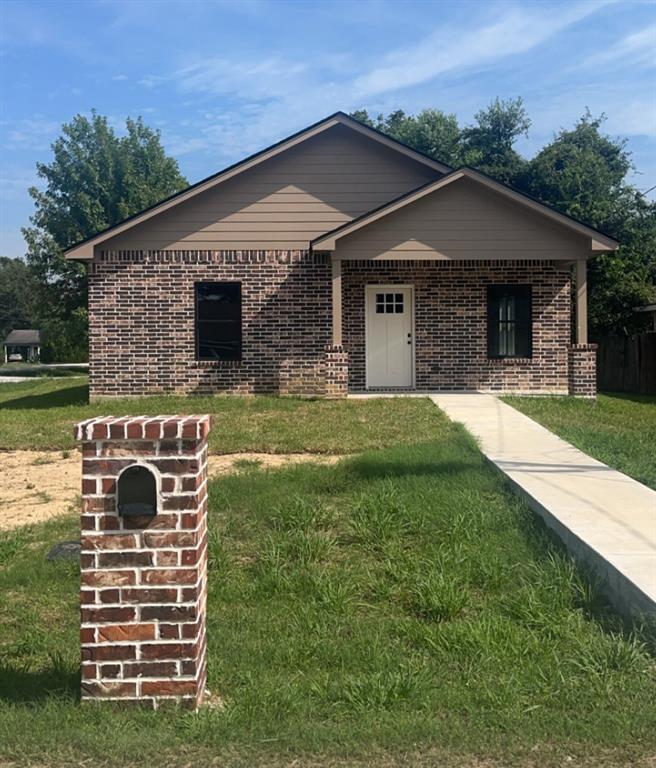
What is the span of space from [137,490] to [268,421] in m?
8.83

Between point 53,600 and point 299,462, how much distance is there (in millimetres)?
4339

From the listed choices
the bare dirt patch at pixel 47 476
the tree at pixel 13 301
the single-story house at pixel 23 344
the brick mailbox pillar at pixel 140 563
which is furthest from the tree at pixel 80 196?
the tree at pixel 13 301

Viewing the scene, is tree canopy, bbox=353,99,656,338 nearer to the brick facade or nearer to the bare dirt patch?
the brick facade

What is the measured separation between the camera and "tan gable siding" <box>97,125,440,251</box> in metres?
15.8

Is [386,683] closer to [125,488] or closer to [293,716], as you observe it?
A: [293,716]

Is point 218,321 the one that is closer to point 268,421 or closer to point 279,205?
point 279,205

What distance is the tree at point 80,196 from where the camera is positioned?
36.2m

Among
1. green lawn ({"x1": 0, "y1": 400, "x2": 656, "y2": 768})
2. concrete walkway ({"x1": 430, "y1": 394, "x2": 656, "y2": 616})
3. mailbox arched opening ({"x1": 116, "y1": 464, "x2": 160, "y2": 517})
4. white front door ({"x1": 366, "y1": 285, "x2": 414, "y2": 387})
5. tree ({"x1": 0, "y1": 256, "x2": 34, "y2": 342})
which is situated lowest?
green lawn ({"x1": 0, "y1": 400, "x2": 656, "y2": 768})

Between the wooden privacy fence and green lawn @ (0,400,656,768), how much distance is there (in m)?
14.9

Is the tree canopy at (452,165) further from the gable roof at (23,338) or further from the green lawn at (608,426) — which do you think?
the gable roof at (23,338)

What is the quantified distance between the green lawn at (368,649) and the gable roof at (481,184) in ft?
27.2

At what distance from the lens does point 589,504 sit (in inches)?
244

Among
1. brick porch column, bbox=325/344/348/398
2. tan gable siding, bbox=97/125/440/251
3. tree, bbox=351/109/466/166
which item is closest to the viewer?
brick porch column, bbox=325/344/348/398

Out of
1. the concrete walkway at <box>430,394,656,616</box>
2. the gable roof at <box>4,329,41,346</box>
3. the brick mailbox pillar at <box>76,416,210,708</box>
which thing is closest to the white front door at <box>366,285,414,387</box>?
the concrete walkway at <box>430,394,656,616</box>
